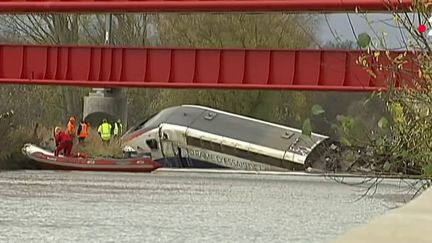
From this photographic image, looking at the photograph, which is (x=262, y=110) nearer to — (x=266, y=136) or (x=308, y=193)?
(x=266, y=136)

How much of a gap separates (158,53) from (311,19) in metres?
17.2

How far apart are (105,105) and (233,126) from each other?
14.1ft

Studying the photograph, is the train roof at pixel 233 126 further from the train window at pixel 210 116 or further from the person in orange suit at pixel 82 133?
the person in orange suit at pixel 82 133

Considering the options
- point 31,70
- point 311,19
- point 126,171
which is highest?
point 311,19

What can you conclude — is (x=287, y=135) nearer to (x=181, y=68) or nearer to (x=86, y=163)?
(x=86, y=163)

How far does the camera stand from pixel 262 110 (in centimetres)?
4309

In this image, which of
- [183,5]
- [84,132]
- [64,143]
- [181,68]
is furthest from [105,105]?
[183,5]

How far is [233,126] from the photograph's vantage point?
3453 centimetres

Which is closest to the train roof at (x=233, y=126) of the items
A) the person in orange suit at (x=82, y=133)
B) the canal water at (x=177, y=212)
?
the person in orange suit at (x=82, y=133)

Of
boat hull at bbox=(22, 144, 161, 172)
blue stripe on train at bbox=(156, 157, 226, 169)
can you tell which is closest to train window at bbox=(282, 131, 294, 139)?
blue stripe on train at bbox=(156, 157, 226, 169)

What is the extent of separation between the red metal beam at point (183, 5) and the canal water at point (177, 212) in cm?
331

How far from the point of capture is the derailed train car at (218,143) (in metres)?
33.0

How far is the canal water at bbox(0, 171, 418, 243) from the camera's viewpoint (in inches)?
325

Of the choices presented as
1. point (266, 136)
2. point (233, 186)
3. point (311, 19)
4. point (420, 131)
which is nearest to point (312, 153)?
point (266, 136)
